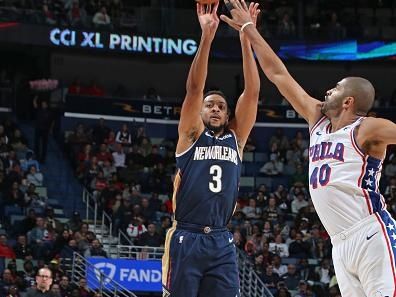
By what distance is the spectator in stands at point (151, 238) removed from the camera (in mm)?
20703

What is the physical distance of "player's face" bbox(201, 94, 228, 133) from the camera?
802 cm

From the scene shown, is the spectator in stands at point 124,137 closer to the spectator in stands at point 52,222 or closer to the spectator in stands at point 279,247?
the spectator in stands at point 52,222

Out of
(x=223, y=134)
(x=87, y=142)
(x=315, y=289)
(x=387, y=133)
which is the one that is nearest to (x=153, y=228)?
(x=315, y=289)

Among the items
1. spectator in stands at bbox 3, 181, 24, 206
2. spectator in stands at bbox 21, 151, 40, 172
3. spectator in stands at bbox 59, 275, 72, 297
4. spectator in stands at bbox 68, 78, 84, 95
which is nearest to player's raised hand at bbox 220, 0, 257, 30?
spectator in stands at bbox 59, 275, 72, 297

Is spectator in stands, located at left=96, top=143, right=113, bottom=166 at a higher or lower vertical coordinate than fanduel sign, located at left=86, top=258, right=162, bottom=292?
higher

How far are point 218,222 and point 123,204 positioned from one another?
14753 millimetres

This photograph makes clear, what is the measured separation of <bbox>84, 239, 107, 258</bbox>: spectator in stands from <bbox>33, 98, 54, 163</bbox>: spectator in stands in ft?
20.7

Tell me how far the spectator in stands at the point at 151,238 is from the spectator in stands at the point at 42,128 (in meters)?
6.04

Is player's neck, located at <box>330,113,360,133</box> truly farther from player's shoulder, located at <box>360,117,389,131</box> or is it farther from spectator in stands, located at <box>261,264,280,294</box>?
spectator in stands, located at <box>261,264,280,294</box>

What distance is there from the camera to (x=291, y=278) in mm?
20203

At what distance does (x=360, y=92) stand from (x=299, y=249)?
14766mm

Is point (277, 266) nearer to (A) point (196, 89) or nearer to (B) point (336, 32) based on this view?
(B) point (336, 32)

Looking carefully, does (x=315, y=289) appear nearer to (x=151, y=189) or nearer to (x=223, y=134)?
(x=151, y=189)

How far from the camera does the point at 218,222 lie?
25.8 feet
